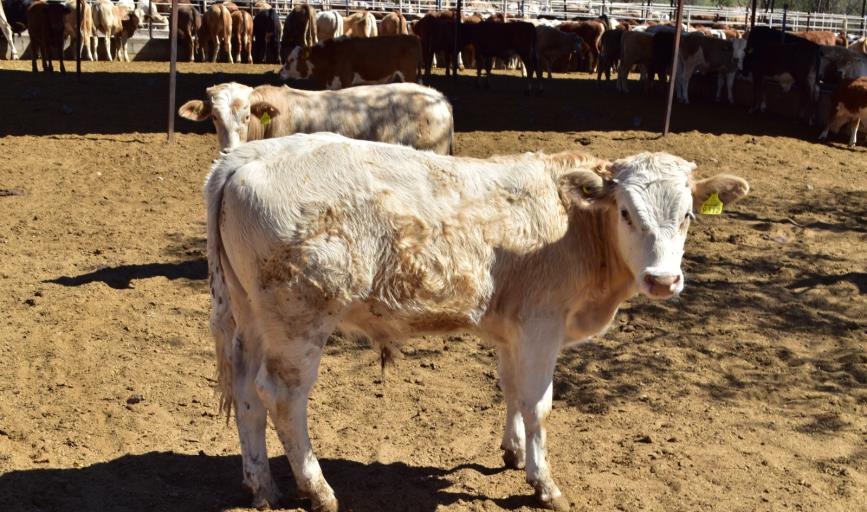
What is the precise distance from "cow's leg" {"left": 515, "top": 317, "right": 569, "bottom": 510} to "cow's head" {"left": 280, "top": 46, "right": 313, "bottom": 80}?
13001 millimetres

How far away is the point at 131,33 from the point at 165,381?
949 inches

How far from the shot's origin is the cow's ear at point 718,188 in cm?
496

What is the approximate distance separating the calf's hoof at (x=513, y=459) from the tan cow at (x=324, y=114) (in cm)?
405

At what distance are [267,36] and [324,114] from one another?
22.7m

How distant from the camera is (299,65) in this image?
56.0 feet

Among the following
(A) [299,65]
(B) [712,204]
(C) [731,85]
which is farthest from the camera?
(C) [731,85]

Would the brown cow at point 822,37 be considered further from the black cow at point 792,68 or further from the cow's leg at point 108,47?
the cow's leg at point 108,47

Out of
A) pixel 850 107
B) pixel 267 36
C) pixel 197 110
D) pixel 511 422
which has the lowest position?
pixel 511 422

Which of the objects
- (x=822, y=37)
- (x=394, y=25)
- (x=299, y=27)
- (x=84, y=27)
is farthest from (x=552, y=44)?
(x=84, y=27)

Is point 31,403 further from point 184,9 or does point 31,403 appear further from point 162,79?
point 184,9

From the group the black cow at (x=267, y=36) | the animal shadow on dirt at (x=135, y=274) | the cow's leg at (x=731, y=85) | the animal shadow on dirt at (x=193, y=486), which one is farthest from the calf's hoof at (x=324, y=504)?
the black cow at (x=267, y=36)

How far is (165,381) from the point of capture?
630cm

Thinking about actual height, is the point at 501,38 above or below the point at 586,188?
above

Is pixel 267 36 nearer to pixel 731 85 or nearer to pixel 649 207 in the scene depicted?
pixel 731 85
